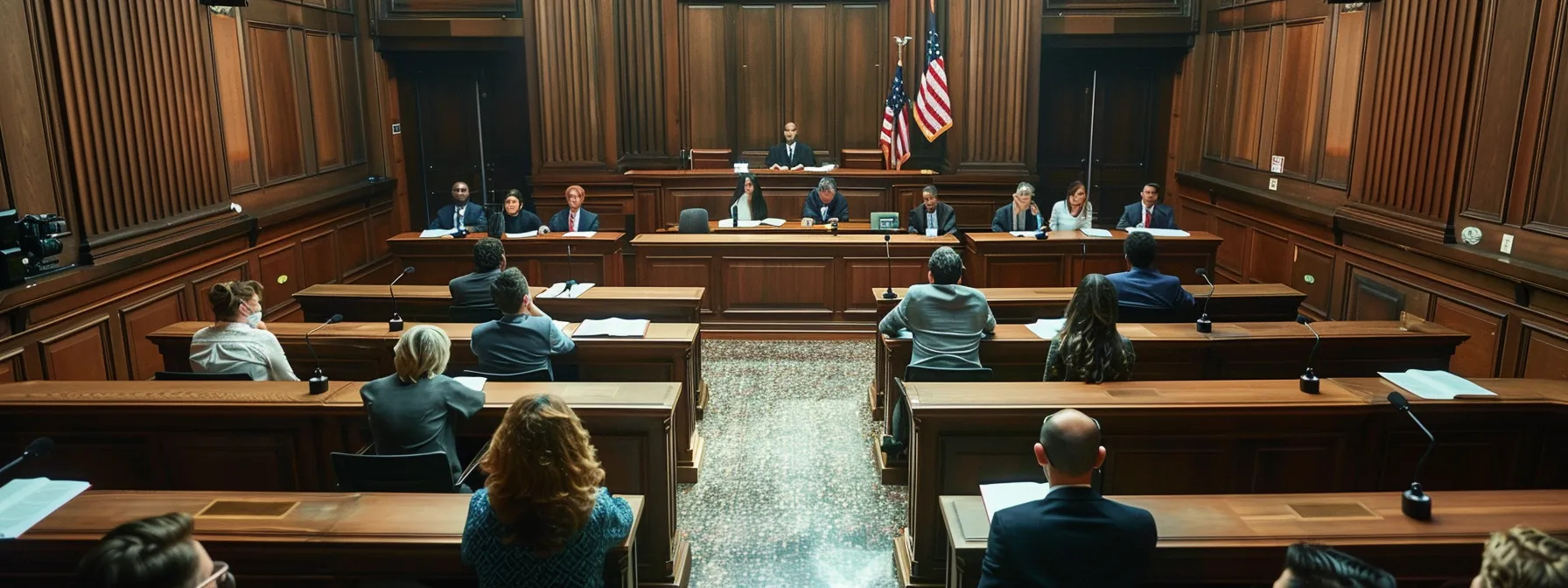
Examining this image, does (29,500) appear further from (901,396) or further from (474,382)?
(901,396)

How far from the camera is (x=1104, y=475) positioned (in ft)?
12.3

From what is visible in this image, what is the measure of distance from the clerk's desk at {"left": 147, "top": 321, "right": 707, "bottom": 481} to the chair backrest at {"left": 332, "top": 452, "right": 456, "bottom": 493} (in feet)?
5.39

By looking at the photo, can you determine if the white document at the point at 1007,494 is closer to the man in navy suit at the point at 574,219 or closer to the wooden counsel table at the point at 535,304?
the wooden counsel table at the point at 535,304

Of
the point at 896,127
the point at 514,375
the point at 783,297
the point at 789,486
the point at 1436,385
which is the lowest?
the point at 789,486

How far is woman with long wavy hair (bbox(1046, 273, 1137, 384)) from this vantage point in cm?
374

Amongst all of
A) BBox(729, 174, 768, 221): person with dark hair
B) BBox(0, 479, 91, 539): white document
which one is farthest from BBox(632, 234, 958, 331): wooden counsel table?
BBox(0, 479, 91, 539): white document

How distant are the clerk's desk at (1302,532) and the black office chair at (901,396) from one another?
1.35m

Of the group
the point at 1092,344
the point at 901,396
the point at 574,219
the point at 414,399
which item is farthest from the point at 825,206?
the point at 414,399

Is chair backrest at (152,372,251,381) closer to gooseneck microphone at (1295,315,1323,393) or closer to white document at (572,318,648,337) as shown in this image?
white document at (572,318,648,337)

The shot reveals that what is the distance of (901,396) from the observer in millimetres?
4809

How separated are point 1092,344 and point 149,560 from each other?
124 inches

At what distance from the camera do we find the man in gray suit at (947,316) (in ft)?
14.9

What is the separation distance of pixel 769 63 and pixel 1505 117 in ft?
22.7

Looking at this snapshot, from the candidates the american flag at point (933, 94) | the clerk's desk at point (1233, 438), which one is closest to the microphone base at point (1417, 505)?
the clerk's desk at point (1233, 438)
